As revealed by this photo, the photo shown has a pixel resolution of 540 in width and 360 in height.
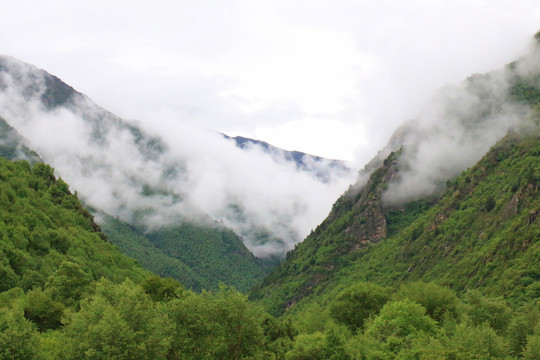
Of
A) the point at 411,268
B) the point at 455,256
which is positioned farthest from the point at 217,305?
the point at 411,268

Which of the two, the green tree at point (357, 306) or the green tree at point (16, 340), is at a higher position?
the green tree at point (357, 306)

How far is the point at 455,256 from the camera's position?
160 meters

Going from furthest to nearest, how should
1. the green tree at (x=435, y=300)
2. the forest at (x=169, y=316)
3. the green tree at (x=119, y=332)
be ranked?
the green tree at (x=435, y=300) → the forest at (x=169, y=316) → the green tree at (x=119, y=332)

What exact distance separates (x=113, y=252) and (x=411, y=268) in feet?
346

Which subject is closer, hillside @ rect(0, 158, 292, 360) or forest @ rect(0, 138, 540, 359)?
hillside @ rect(0, 158, 292, 360)

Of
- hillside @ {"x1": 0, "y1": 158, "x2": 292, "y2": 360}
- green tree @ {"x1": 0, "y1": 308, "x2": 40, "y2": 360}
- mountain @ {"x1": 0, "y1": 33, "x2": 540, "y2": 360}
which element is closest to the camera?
green tree @ {"x1": 0, "y1": 308, "x2": 40, "y2": 360}

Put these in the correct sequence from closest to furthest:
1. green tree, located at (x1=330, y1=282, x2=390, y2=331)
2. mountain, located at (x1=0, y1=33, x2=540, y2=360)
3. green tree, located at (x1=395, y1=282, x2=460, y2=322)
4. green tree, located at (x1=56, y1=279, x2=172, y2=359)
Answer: green tree, located at (x1=56, y1=279, x2=172, y2=359) < mountain, located at (x1=0, y1=33, x2=540, y2=360) < green tree, located at (x1=395, y1=282, x2=460, y2=322) < green tree, located at (x1=330, y1=282, x2=390, y2=331)

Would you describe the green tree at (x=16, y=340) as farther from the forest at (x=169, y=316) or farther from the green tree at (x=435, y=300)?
the green tree at (x=435, y=300)

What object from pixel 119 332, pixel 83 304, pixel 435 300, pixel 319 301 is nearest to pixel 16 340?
pixel 83 304

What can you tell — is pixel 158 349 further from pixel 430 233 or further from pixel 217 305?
pixel 430 233

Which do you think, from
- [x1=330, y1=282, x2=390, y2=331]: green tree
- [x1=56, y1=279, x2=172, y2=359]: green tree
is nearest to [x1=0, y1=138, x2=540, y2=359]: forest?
[x1=56, y1=279, x2=172, y2=359]: green tree

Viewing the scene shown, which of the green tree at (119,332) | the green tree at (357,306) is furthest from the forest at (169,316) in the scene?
the green tree at (357,306)

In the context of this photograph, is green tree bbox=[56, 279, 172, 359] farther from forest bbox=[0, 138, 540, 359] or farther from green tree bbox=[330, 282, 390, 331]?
green tree bbox=[330, 282, 390, 331]

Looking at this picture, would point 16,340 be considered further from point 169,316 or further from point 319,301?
point 319,301
